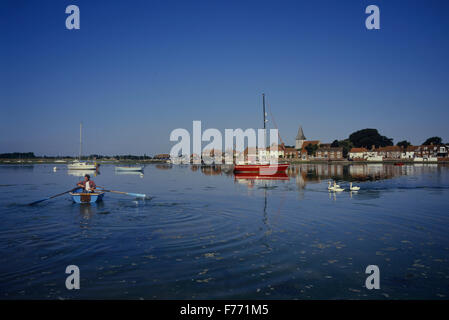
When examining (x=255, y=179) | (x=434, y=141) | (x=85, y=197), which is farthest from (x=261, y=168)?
(x=434, y=141)

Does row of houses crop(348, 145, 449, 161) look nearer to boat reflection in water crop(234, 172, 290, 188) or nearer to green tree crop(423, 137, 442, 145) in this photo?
green tree crop(423, 137, 442, 145)

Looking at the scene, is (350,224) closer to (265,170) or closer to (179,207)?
(179,207)

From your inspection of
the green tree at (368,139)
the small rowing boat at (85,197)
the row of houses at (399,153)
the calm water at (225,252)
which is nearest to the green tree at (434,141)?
the row of houses at (399,153)

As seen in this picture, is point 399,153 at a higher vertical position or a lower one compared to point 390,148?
lower

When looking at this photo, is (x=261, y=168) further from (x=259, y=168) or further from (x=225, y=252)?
(x=225, y=252)

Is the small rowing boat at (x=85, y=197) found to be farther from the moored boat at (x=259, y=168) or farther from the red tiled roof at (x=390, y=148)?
the red tiled roof at (x=390, y=148)

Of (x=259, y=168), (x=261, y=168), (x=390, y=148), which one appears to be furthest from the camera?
(x=390, y=148)

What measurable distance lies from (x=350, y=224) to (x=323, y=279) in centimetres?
876

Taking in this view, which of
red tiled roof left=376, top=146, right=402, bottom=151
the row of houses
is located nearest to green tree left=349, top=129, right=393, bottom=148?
the row of houses

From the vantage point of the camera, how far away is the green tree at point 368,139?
18388 centimetres

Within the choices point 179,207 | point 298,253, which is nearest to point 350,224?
point 298,253

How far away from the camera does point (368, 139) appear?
183m

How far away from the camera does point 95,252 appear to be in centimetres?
1218

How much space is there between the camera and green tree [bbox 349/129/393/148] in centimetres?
18388
